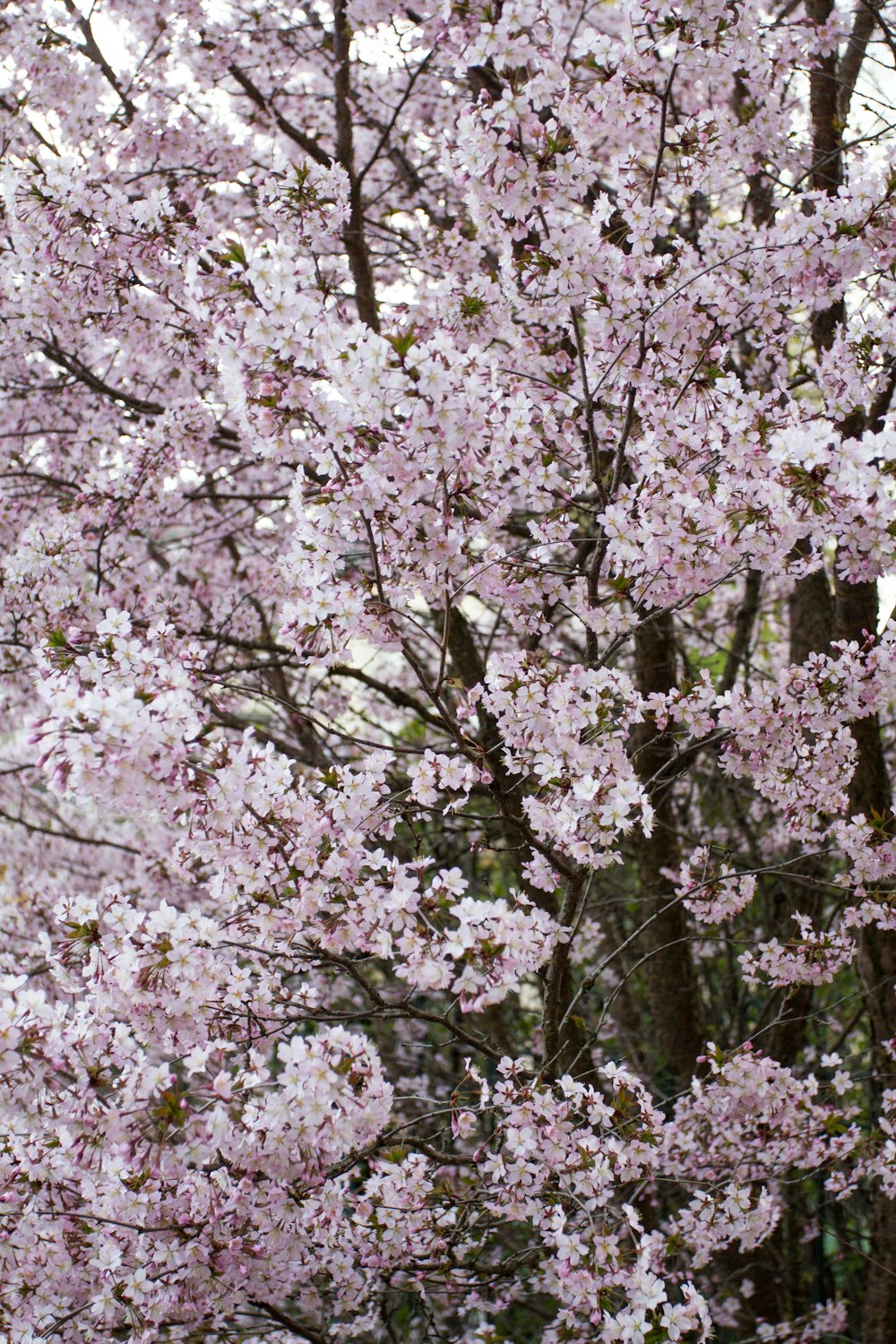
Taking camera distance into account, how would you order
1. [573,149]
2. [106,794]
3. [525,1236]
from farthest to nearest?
[525,1236]
[573,149]
[106,794]

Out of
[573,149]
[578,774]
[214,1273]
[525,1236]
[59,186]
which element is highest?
[59,186]

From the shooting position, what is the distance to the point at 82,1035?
8.74 feet

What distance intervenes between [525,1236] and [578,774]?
5.07 meters

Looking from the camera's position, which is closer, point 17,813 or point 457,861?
point 457,861

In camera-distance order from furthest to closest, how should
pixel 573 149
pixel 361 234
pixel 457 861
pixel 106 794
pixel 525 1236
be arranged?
1. pixel 457 861
2. pixel 525 1236
3. pixel 361 234
4. pixel 573 149
5. pixel 106 794

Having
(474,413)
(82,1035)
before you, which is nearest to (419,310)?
(474,413)

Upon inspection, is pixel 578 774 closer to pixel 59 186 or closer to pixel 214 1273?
pixel 214 1273

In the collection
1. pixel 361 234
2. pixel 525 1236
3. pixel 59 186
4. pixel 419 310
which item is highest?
pixel 361 234

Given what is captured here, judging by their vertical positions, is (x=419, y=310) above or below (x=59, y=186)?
below

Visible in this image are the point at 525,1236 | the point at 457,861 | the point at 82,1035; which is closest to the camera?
the point at 82,1035

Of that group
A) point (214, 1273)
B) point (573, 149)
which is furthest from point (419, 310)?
point (214, 1273)

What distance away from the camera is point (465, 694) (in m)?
3.10

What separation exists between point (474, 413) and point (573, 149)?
3.40 ft

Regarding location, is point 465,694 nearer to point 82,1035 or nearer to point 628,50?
point 82,1035
